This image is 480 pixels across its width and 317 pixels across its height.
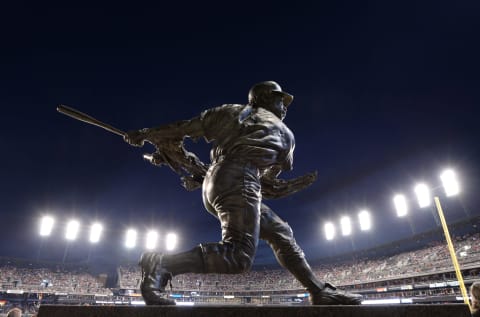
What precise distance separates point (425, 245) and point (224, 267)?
140 feet

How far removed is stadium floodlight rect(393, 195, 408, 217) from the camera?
29.8 m

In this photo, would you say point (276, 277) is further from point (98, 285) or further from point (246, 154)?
point (246, 154)

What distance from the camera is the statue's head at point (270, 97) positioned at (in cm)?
343

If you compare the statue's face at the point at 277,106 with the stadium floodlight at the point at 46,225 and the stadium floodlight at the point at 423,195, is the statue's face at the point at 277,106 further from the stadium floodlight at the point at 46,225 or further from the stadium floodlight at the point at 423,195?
the stadium floodlight at the point at 46,225

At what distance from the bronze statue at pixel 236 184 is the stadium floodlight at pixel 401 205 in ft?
105

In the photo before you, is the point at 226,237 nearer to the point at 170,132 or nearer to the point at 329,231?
the point at 170,132

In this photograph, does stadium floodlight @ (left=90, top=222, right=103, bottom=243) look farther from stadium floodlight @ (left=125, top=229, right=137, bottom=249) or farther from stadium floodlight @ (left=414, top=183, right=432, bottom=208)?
stadium floodlight @ (left=414, top=183, right=432, bottom=208)

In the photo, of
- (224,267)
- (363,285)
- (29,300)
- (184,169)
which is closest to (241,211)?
(224,267)

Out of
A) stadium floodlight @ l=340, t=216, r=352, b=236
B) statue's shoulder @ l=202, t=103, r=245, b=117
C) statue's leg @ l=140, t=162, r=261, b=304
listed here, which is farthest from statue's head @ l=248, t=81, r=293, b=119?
stadium floodlight @ l=340, t=216, r=352, b=236

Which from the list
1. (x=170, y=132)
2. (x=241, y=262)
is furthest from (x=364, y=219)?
(x=241, y=262)

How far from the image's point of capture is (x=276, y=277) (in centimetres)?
5106

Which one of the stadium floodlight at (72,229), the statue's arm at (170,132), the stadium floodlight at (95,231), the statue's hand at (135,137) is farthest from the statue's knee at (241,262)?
the stadium floodlight at (72,229)

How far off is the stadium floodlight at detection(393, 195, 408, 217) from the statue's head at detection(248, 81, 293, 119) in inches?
1265

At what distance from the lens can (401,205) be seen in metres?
30.1
